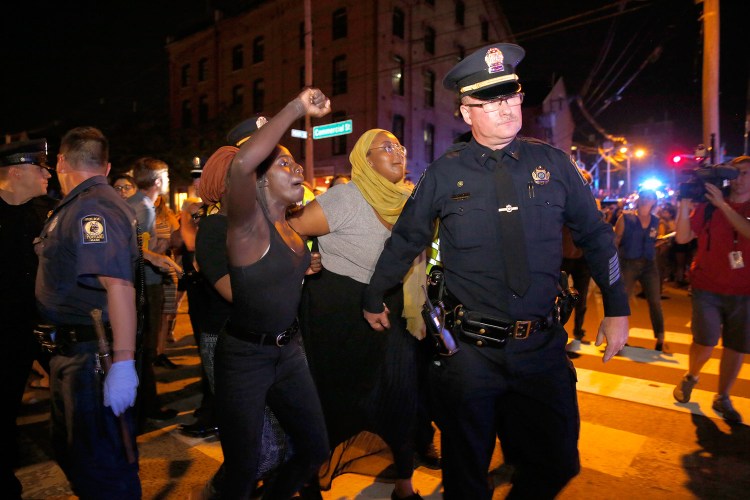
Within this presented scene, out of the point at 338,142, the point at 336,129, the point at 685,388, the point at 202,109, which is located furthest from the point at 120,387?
the point at 202,109

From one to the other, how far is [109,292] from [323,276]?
1185 mm

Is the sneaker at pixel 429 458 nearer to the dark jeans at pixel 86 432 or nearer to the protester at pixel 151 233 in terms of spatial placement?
the dark jeans at pixel 86 432

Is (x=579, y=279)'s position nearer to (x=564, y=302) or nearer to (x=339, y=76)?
(x=564, y=302)

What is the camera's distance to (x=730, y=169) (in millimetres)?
4305

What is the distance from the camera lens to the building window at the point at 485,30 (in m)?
32.5

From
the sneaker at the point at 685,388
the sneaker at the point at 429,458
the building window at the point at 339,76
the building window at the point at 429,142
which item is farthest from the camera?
the building window at the point at 429,142

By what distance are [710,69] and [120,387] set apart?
11675 millimetres

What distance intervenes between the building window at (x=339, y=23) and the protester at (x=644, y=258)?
73.4 ft

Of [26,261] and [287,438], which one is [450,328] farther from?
[26,261]

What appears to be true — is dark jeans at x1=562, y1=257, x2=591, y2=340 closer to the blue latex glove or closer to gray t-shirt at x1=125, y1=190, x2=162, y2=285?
gray t-shirt at x1=125, y1=190, x2=162, y2=285

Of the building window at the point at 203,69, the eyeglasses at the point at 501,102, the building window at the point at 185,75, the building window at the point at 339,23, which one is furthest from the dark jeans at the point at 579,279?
the building window at the point at 185,75

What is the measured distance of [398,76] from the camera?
2603 centimetres

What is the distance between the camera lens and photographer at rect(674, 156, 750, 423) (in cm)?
433

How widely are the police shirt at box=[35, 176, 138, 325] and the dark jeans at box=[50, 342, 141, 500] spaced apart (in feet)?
0.67
